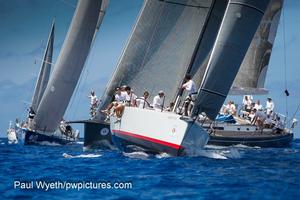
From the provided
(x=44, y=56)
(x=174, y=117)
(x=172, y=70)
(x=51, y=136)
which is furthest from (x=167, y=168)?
(x=44, y=56)

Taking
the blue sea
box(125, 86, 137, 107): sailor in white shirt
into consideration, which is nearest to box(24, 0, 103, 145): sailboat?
box(125, 86, 137, 107): sailor in white shirt

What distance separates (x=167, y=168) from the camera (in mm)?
13977

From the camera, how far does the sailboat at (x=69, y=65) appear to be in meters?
29.5

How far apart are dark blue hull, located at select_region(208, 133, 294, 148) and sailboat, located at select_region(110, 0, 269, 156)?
31.9ft

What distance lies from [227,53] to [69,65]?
45.1 feet

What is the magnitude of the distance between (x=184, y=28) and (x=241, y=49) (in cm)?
586

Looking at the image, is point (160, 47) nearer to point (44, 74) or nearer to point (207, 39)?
point (207, 39)

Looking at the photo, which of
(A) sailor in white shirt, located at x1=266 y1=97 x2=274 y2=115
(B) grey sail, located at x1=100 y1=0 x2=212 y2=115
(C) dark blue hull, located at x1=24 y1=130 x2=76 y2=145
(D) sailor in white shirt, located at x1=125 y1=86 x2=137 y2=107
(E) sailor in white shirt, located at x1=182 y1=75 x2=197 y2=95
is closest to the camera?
(E) sailor in white shirt, located at x1=182 y1=75 x2=197 y2=95

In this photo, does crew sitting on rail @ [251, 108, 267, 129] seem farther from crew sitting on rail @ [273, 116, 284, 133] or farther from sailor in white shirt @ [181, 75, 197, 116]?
sailor in white shirt @ [181, 75, 197, 116]

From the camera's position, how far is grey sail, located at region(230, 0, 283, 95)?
34812 millimetres

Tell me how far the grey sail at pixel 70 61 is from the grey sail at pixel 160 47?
521 cm

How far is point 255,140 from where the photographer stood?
2995cm

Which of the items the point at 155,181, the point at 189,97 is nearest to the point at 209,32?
the point at 189,97

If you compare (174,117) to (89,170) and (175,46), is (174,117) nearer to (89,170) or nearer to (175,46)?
(89,170)
